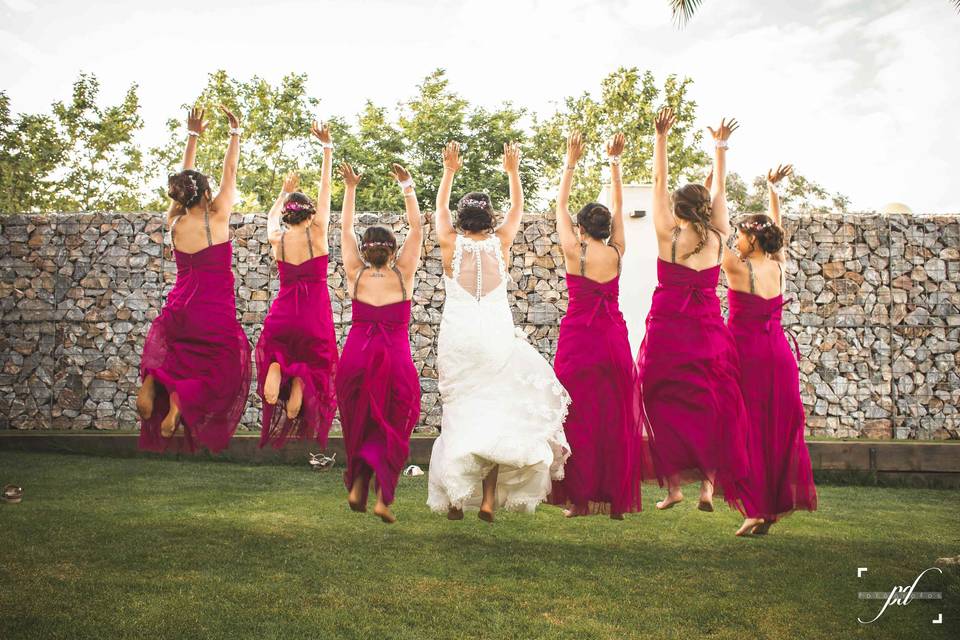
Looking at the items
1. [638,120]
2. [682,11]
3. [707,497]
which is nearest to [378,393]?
[707,497]

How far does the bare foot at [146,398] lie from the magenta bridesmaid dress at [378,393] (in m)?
1.34

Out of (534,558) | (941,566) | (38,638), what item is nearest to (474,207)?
(534,558)

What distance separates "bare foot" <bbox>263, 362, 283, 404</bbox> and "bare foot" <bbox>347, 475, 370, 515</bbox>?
2.91ft

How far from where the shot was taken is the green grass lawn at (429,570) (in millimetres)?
4637

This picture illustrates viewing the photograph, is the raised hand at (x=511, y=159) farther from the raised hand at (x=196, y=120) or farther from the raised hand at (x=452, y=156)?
the raised hand at (x=196, y=120)

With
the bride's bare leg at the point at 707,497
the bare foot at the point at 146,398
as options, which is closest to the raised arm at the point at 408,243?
the bare foot at the point at 146,398

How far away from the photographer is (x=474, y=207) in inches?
217

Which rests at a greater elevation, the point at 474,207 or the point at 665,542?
the point at 474,207

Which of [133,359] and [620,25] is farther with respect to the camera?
[620,25]

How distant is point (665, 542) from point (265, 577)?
3166 mm

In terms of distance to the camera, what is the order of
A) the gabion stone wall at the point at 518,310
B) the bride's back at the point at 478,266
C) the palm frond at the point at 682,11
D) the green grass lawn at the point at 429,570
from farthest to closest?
the gabion stone wall at the point at 518,310, the palm frond at the point at 682,11, the bride's back at the point at 478,266, the green grass lawn at the point at 429,570

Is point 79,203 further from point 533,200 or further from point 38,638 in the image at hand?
point 38,638

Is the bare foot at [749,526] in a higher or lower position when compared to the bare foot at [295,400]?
lower

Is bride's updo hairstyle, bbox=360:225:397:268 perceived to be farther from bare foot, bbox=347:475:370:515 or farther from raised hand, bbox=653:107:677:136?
raised hand, bbox=653:107:677:136
